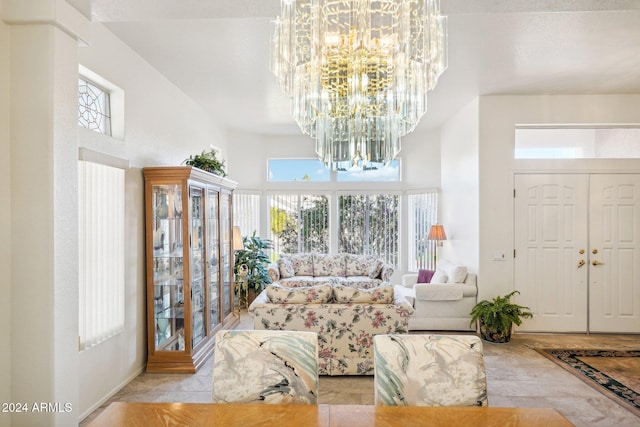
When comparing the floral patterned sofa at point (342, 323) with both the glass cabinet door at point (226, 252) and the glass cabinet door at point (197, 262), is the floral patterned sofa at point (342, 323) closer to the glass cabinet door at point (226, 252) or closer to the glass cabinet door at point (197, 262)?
the glass cabinet door at point (197, 262)

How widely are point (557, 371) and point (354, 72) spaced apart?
11.4ft

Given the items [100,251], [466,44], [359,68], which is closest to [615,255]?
[466,44]

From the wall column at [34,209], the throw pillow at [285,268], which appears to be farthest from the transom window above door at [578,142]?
the wall column at [34,209]

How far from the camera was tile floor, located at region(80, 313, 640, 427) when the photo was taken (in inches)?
110

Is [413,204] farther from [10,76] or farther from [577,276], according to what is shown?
[10,76]

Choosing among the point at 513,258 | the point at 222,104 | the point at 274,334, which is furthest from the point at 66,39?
the point at 513,258

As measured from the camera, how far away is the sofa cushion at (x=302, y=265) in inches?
248

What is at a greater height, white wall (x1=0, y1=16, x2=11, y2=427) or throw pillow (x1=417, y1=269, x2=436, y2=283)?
white wall (x1=0, y1=16, x2=11, y2=427)

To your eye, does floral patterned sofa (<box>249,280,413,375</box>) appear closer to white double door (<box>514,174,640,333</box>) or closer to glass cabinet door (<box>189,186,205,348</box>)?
glass cabinet door (<box>189,186,205,348</box>)

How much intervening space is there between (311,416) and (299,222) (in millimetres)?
5689

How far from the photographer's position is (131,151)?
133 inches

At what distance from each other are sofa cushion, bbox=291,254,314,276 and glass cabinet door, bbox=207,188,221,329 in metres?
1.94

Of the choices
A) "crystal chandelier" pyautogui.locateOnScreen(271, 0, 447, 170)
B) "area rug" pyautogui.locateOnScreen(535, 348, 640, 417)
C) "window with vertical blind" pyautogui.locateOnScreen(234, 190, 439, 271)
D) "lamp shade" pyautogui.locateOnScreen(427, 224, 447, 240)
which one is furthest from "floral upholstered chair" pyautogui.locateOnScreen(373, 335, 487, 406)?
"window with vertical blind" pyautogui.locateOnScreen(234, 190, 439, 271)

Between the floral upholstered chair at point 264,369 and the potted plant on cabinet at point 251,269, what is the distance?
427 centimetres
